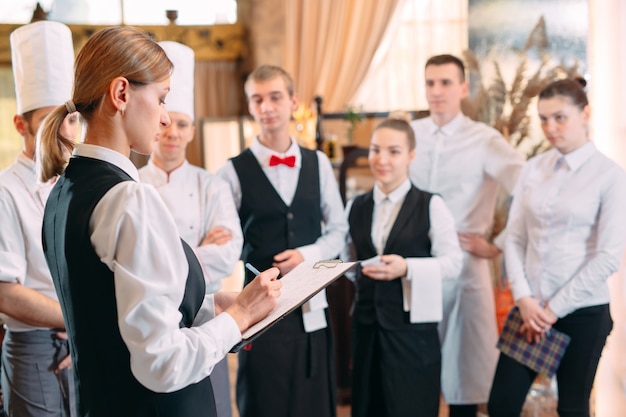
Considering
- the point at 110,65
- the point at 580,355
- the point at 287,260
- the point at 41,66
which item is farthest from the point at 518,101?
the point at 110,65

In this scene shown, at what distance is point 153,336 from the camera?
1.22 meters

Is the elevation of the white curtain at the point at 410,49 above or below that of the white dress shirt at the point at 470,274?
above

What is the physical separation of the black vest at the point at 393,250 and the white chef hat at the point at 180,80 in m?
0.84

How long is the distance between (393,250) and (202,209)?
75 centimetres

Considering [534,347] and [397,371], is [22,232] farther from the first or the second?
[534,347]

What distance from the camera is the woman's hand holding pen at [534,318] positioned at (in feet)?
8.78

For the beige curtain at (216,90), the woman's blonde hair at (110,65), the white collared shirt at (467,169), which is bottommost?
the white collared shirt at (467,169)

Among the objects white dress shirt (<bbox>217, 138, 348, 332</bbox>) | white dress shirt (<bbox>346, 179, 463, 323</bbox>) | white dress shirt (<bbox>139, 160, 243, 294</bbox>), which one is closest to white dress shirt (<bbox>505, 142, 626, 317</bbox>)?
white dress shirt (<bbox>346, 179, 463, 323</bbox>)

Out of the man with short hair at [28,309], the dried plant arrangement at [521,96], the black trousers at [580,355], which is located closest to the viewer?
the man with short hair at [28,309]

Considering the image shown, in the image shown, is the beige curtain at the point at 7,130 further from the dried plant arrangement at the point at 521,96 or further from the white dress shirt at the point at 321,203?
the white dress shirt at the point at 321,203

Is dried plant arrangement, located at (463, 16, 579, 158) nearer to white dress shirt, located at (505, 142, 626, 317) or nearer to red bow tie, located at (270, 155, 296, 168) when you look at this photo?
white dress shirt, located at (505, 142, 626, 317)

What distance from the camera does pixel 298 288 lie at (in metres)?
1.53

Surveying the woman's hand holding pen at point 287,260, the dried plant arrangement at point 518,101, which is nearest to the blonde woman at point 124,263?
the woman's hand holding pen at point 287,260

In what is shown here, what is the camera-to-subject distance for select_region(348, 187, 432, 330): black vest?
281 centimetres
